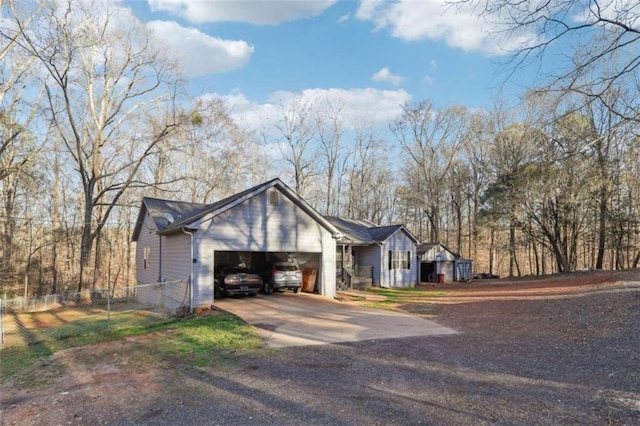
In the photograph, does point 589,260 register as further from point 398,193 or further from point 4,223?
point 4,223

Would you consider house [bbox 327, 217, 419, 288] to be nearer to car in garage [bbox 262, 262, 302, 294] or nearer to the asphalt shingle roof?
the asphalt shingle roof

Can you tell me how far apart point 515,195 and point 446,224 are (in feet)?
61.6

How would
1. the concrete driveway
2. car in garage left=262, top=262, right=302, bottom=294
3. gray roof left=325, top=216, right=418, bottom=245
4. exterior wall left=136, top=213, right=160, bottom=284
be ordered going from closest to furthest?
the concrete driveway
car in garage left=262, top=262, right=302, bottom=294
exterior wall left=136, top=213, right=160, bottom=284
gray roof left=325, top=216, right=418, bottom=245

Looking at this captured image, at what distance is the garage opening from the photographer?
1802 cm

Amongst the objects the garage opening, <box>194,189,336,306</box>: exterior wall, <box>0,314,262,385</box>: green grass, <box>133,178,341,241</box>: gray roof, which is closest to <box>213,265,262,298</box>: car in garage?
<box>194,189,336,306</box>: exterior wall

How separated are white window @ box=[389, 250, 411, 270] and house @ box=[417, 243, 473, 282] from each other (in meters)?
2.65

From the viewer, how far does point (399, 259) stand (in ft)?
90.1

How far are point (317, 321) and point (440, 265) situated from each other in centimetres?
2196

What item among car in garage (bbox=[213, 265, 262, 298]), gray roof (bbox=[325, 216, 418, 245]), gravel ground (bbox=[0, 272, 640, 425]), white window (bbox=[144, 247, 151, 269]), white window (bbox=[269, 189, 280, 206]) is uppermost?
white window (bbox=[269, 189, 280, 206])

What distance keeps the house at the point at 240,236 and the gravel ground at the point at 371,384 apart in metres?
Result: 5.00

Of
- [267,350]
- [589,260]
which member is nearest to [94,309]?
[267,350]

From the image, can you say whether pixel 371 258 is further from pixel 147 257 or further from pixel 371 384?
pixel 371 384

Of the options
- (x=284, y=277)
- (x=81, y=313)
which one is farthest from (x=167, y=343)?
(x=81, y=313)

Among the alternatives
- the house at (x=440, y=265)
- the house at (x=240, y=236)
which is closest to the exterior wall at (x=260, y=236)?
the house at (x=240, y=236)
